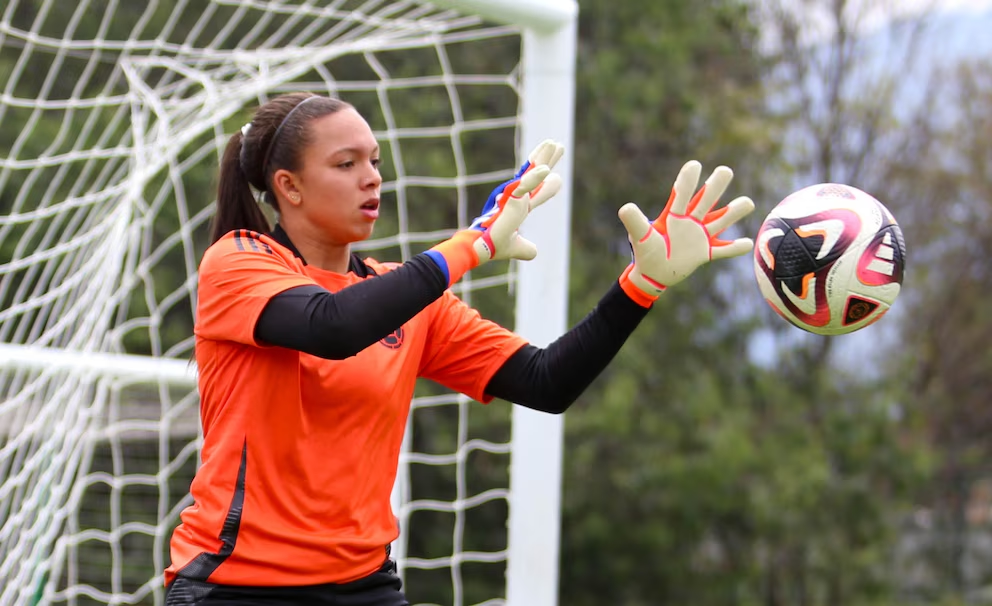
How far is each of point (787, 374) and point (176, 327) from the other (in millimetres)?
5962

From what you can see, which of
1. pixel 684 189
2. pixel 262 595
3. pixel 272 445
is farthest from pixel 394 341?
pixel 684 189

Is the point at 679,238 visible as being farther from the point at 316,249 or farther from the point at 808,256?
the point at 316,249

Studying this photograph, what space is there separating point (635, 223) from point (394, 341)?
1.83 ft

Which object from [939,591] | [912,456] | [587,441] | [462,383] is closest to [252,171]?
[462,383]

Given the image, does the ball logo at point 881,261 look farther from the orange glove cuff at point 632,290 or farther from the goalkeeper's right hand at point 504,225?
the goalkeeper's right hand at point 504,225

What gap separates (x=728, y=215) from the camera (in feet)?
8.50

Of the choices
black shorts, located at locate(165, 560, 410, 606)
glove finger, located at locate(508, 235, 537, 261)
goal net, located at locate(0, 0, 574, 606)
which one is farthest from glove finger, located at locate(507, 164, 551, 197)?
goal net, located at locate(0, 0, 574, 606)

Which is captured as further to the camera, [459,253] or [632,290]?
[632,290]

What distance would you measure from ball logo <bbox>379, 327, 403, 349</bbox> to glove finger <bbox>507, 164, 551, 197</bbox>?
41 centimetres

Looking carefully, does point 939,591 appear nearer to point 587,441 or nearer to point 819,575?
point 819,575

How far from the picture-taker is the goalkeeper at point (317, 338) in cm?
233

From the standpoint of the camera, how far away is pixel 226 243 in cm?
247

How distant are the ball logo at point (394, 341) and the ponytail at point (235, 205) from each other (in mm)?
346

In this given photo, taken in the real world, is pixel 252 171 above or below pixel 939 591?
above
